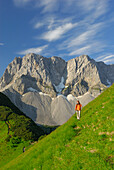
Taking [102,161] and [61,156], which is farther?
[61,156]

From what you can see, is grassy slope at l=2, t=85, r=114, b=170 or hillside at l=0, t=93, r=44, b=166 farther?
hillside at l=0, t=93, r=44, b=166

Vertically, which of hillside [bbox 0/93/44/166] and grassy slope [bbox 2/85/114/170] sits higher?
grassy slope [bbox 2/85/114/170]

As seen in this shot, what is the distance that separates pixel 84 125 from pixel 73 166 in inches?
282

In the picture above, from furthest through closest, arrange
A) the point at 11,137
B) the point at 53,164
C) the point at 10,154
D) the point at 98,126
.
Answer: the point at 11,137, the point at 10,154, the point at 98,126, the point at 53,164

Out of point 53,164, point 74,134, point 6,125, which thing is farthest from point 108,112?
point 6,125

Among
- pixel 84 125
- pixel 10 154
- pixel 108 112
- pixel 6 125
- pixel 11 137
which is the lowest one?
pixel 10 154

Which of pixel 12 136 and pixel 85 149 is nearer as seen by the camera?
pixel 85 149

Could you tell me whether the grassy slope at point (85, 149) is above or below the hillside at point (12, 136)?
above

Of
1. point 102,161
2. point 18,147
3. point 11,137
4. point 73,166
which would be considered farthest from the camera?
point 11,137

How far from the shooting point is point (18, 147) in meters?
40.8

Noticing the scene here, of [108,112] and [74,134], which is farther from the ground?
[108,112]

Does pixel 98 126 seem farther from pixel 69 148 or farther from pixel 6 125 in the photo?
pixel 6 125

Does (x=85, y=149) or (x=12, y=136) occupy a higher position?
(x=85, y=149)

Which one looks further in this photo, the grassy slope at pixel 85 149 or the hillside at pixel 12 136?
the hillside at pixel 12 136
